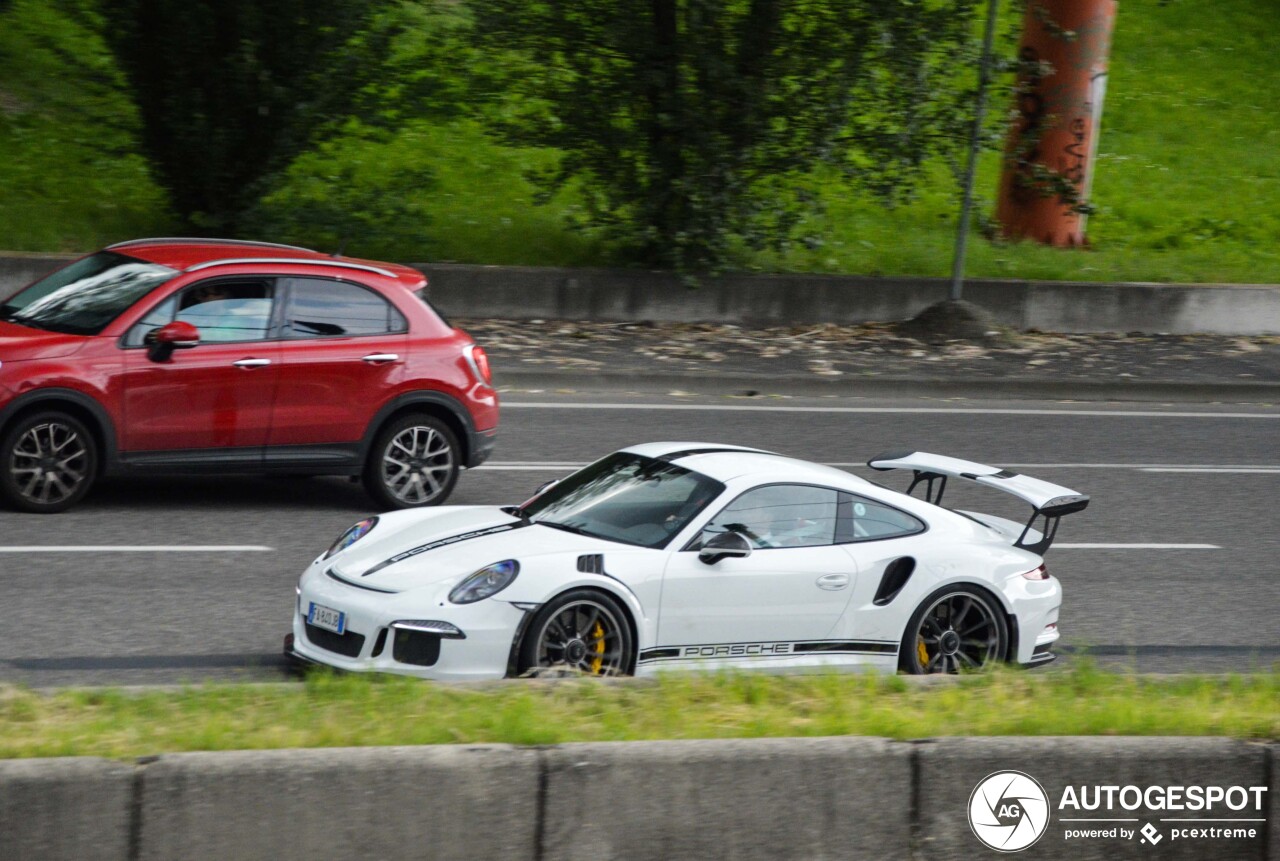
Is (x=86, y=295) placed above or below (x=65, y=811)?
above

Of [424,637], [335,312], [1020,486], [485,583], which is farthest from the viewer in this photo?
[335,312]

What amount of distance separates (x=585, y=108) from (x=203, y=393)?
32.1 feet

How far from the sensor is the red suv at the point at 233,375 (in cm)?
967

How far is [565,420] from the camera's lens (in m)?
14.2

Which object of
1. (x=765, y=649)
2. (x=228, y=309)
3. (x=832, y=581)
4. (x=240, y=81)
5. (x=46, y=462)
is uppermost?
(x=240, y=81)

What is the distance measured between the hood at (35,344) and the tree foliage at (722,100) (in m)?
9.61

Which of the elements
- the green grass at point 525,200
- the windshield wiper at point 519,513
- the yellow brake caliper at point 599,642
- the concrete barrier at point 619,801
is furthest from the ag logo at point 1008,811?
the green grass at point 525,200

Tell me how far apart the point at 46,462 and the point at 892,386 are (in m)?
9.44

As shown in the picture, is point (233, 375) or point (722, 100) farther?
point (722, 100)

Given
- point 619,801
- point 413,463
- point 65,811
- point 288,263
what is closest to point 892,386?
point 413,463

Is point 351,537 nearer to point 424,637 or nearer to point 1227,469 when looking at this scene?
point 424,637

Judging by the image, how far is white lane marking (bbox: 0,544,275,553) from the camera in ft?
29.6

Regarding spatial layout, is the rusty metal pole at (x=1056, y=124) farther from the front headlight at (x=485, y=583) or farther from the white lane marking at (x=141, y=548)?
the front headlight at (x=485, y=583)

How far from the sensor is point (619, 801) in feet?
15.2
